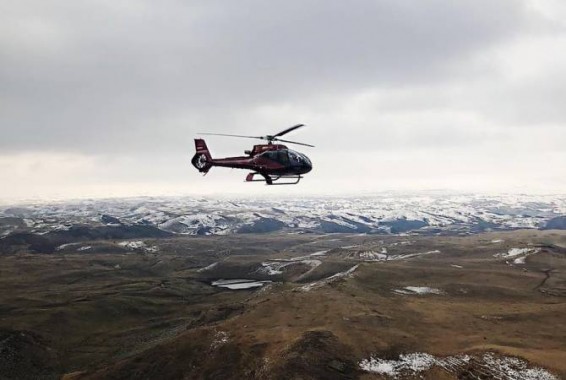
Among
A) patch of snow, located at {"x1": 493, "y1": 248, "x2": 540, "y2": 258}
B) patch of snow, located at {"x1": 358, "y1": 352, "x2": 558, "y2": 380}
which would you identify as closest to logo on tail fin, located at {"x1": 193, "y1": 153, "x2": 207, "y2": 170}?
patch of snow, located at {"x1": 358, "y1": 352, "x2": 558, "y2": 380}

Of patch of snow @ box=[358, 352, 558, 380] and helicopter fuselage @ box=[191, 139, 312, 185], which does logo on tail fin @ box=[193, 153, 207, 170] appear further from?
patch of snow @ box=[358, 352, 558, 380]

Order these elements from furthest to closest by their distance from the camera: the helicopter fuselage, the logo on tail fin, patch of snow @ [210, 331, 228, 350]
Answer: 1. patch of snow @ [210, 331, 228, 350]
2. the logo on tail fin
3. the helicopter fuselage

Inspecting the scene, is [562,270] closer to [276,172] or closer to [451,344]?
[451,344]

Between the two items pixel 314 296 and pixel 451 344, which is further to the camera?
pixel 314 296

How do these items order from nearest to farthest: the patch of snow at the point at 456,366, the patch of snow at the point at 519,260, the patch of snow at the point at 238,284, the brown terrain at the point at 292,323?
the patch of snow at the point at 456,366
the brown terrain at the point at 292,323
the patch of snow at the point at 238,284
the patch of snow at the point at 519,260

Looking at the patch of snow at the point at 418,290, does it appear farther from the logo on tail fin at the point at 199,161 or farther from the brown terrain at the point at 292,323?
the logo on tail fin at the point at 199,161

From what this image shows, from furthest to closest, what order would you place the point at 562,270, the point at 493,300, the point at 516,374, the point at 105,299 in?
the point at 562,270, the point at 105,299, the point at 493,300, the point at 516,374

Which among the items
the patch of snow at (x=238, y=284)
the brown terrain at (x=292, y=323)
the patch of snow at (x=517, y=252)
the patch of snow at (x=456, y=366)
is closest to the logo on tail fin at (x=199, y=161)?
the brown terrain at (x=292, y=323)

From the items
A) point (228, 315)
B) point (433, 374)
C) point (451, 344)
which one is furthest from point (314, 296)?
point (433, 374)
